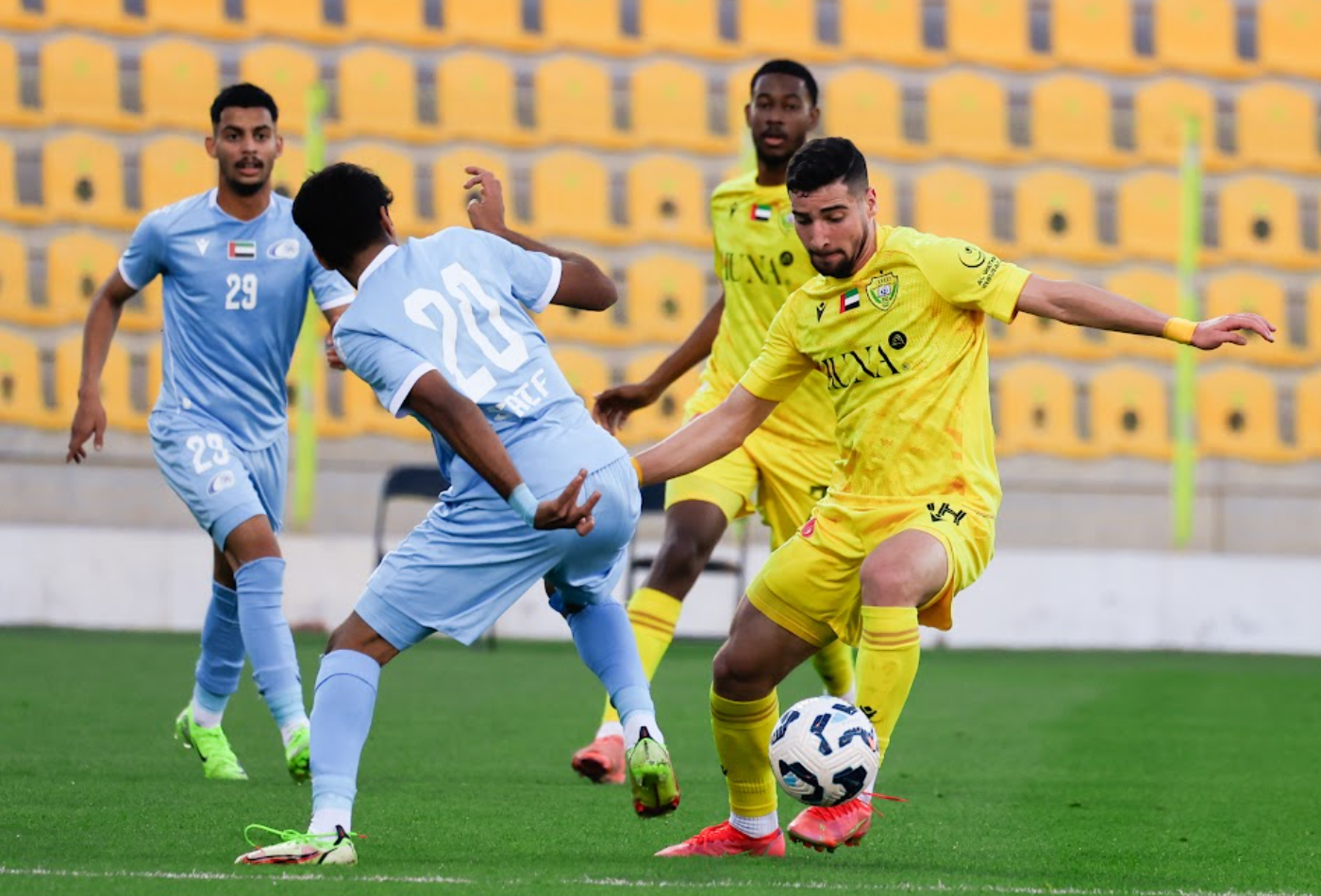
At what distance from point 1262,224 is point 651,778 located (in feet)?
40.4

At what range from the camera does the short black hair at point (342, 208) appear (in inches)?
176

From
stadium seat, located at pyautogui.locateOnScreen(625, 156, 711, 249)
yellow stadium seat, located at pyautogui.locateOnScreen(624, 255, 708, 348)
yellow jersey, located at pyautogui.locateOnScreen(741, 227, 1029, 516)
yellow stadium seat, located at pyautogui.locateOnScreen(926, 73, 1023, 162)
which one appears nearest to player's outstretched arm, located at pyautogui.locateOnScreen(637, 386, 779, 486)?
yellow jersey, located at pyautogui.locateOnScreen(741, 227, 1029, 516)

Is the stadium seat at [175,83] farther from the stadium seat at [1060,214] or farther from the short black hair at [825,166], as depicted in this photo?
the short black hair at [825,166]

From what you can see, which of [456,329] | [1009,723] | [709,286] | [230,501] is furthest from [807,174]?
[709,286]

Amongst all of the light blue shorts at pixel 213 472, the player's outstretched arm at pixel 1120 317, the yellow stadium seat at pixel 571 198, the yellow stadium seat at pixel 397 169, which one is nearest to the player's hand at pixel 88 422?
the light blue shorts at pixel 213 472

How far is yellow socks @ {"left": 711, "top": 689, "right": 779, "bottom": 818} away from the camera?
498cm

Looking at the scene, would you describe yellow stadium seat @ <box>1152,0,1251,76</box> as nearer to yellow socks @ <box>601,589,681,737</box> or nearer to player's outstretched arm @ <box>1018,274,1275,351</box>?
yellow socks @ <box>601,589,681,737</box>

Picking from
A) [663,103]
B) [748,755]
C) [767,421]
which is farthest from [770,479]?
[663,103]

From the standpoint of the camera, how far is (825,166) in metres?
4.84

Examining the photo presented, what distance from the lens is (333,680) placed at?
4516mm

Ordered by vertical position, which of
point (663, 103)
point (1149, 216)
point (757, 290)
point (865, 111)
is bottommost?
point (1149, 216)

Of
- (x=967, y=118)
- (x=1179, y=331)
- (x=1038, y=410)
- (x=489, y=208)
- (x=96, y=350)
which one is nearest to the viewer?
(x=1179, y=331)

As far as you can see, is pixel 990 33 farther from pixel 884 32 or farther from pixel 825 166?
pixel 825 166

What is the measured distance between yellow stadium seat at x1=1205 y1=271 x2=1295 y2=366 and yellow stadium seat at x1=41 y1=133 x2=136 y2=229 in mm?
8231
